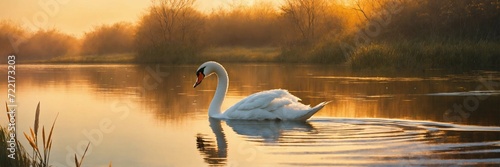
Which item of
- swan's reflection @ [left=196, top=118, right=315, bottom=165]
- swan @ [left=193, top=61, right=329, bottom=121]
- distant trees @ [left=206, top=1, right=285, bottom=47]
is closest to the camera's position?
swan's reflection @ [left=196, top=118, right=315, bottom=165]

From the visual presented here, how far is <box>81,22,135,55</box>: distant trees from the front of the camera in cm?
5353

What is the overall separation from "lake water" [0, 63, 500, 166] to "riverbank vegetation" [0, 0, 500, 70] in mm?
10448

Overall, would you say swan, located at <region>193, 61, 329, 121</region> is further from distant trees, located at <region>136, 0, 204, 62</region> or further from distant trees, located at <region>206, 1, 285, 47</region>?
distant trees, located at <region>206, 1, 285, 47</region>

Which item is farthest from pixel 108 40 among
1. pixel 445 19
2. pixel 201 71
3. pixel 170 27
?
pixel 201 71

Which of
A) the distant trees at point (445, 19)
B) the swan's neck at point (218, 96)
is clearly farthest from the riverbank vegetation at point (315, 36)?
the swan's neck at point (218, 96)

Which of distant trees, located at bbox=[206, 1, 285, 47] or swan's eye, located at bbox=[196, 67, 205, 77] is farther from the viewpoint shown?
distant trees, located at bbox=[206, 1, 285, 47]

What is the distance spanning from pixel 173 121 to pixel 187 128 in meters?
0.95

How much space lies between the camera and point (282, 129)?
10398 mm

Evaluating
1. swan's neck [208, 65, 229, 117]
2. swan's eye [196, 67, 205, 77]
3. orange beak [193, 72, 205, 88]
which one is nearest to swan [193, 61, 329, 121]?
swan's neck [208, 65, 229, 117]

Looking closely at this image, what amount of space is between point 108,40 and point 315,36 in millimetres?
16873

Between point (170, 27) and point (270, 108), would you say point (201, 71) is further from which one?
point (170, 27)

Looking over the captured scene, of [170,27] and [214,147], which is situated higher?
[170,27]

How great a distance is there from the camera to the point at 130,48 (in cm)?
5309

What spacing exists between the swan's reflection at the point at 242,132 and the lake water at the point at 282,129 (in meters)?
0.01
